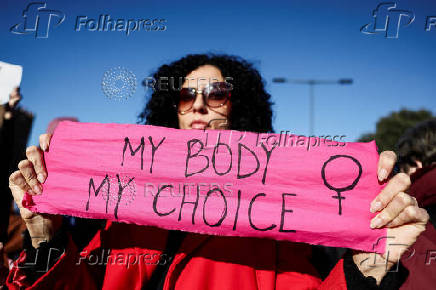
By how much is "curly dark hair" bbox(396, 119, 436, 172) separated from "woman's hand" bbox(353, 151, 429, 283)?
104 centimetres

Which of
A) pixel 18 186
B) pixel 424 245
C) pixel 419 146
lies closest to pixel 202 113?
pixel 18 186

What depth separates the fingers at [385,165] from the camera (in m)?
1.63

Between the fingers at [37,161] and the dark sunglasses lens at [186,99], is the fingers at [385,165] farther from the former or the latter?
the fingers at [37,161]

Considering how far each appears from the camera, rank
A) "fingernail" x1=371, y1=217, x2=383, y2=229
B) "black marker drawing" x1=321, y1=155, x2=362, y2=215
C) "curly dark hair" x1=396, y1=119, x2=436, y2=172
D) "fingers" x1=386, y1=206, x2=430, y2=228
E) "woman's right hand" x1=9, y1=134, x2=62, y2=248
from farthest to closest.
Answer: "curly dark hair" x1=396, y1=119, x2=436, y2=172 < "woman's right hand" x1=9, y1=134, x2=62, y2=248 < "black marker drawing" x1=321, y1=155, x2=362, y2=215 < "fingernail" x1=371, y1=217, x2=383, y2=229 < "fingers" x1=386, y1=206, x2=430, y2=228

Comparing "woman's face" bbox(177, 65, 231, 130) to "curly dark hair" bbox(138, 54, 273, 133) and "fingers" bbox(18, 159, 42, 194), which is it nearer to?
"curly dark hair" bbox(138, 54, 273, 133)

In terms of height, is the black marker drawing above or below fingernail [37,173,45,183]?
above

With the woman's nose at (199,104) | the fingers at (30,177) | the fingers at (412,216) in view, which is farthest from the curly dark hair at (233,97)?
the fingers at (412,216)

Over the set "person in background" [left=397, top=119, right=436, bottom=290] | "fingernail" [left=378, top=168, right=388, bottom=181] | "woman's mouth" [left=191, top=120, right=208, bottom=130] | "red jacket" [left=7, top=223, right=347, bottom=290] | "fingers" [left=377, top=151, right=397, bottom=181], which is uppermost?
"woman's mouth" [left=191, top=120, right=208, bottom=130]

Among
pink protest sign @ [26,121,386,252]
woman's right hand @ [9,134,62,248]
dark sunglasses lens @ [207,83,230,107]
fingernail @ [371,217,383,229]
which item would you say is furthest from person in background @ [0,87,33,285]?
fingernail @ [371,217,383,229]

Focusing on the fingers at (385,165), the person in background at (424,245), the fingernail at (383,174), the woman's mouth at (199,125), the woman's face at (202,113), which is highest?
the woman's face at (202,113)

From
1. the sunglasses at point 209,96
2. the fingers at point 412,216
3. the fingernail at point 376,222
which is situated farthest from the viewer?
the sunglasses at point 209,96

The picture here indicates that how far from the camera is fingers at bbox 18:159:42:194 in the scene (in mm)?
1902

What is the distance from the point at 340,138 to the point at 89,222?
1753 mm

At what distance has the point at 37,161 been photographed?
1.98m
